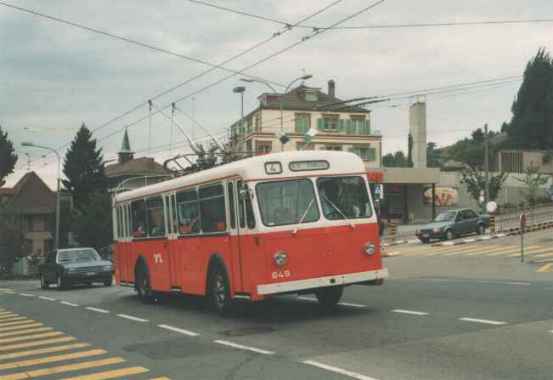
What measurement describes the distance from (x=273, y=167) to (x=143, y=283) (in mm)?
7195

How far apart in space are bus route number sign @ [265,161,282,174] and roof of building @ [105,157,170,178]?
331ft

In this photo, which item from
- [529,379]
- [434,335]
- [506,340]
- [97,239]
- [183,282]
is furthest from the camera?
[97,239]

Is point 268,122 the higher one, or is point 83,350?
point 268,122

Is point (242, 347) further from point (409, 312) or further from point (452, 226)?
point (452, 226)

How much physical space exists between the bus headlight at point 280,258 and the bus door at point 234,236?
0.80m

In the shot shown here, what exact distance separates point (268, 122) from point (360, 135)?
39.1 feet

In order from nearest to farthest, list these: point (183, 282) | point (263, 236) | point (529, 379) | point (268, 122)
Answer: point (529, 379), point (263, 236), point (183, 282), point (268, 122)

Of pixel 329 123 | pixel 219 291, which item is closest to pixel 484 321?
pixel 219 291

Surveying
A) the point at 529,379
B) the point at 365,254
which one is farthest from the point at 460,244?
the point at 529,379

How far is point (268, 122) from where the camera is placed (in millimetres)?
84812

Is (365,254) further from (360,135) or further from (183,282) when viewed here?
(360,135)

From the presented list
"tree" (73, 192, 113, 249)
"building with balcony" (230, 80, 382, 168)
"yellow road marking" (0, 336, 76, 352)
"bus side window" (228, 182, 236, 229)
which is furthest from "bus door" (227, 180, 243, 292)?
"building with balcony" (230, 80, 382, 168)

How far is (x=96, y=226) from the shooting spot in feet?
226

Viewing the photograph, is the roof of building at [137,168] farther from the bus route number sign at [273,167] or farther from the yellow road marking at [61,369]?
the yellow road marking at [61,369]
